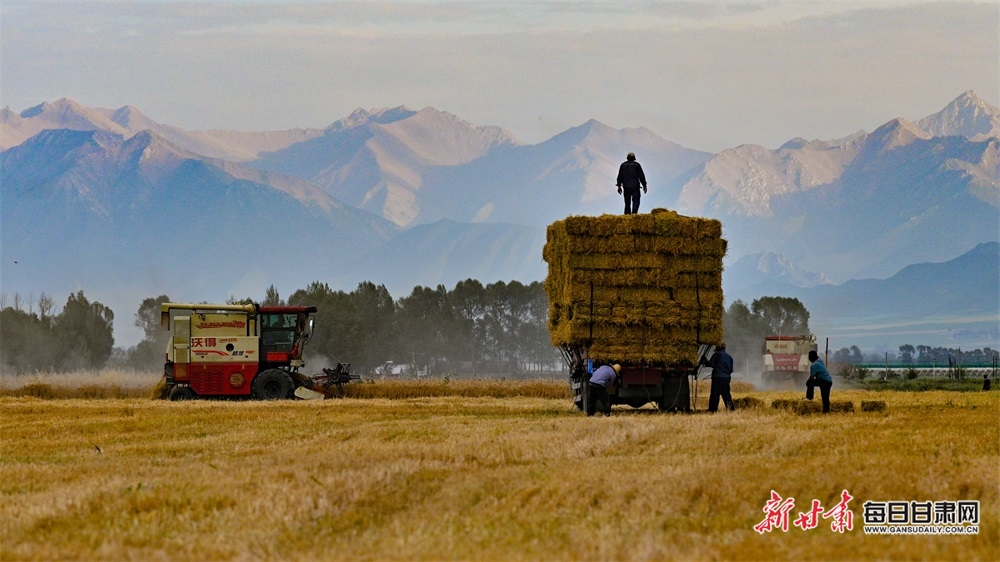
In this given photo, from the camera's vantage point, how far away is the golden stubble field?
37.0 feet

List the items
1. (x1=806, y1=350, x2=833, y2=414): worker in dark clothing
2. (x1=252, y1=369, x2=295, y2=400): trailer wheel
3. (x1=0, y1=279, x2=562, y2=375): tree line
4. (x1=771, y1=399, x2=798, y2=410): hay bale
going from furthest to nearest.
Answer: (x1=0, y1=279, x2=562, y2=375): tree line
(x1=252, y1=369, x2=295, y2=400): trailer wheel
(x1=806, y1=350, x2=833, y2=414): worker in dark clothing
(x1=771, y1=399, x2=798, y2=410): hay bale

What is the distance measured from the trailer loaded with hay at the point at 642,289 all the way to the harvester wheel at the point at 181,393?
18272 mm

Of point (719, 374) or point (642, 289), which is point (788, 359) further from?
point (642, 289)

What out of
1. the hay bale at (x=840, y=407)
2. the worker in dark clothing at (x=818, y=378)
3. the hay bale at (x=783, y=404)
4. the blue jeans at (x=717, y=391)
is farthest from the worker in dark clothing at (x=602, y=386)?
the hay bale at (x=840, y=407)

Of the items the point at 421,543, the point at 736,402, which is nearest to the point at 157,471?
the point at 421,543

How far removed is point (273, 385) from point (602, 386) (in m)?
17.8

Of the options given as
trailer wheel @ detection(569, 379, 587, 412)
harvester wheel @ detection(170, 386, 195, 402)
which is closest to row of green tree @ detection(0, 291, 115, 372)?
harvester wheel @ detection(170, 386, 195, 402)

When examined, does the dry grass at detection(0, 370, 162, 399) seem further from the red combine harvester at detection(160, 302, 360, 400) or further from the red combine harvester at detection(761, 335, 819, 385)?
the red combine harvester at detection(761, 335, 819, 385)

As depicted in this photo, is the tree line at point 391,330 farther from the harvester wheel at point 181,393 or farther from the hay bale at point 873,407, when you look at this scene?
the hay bale at point 873,407

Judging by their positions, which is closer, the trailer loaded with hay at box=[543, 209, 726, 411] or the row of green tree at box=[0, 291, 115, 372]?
the trailer loaded with hay at box=[543, 209, 726, 411]

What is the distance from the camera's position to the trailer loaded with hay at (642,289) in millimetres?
26953

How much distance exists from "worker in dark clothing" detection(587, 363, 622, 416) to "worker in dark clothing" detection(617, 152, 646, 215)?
461 centimetres

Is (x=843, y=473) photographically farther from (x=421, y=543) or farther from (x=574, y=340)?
(x=574, y=340)

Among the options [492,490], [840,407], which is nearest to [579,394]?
[840,407]
